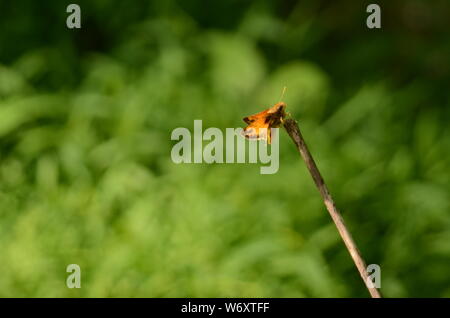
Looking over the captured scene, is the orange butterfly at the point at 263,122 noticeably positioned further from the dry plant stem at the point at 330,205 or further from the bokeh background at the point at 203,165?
the bokeh background at the point at 203,165

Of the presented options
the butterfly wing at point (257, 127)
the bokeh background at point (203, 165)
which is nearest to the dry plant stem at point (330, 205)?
the butterfly wing at point (257, 127)

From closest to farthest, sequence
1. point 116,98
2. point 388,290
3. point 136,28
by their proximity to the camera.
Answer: point 388,290, point 116,98, point 136,28

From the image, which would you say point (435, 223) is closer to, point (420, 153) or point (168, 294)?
point (420, 153)

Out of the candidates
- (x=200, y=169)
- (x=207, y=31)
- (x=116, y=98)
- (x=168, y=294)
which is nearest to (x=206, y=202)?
(x=200, y=169)

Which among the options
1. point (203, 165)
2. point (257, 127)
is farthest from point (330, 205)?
point (203, 165)

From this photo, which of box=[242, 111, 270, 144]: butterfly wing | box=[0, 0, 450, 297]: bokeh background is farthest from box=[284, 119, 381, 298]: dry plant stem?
box=[0, 0, 450, 297]: bokeh background

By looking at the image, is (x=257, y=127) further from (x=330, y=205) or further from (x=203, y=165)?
(x=203, y=165)
